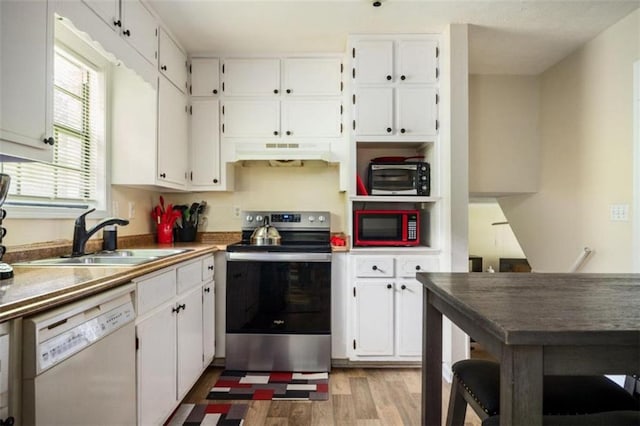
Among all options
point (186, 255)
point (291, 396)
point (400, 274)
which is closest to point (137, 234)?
point (186, 255)

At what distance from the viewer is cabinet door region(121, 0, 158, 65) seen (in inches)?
79.2

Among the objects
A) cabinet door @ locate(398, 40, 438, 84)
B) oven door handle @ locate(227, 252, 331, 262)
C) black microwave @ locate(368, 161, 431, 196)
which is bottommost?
oven door handle @ locate(227, 252, 331, 262)

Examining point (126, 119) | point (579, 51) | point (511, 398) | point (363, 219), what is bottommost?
point (511, 398)

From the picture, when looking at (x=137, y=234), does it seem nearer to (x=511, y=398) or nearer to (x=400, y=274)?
(x=400, y=274)

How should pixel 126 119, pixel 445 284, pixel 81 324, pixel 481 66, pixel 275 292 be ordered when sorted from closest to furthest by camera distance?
pixel 81 324 < pixel 445 284 < pixel 126 119 < pixel 275 292 < pixel 481 66

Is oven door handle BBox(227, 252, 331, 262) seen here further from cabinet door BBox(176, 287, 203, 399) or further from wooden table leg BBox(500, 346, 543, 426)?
wooden table leg BBox(500, 346, 543, 426)

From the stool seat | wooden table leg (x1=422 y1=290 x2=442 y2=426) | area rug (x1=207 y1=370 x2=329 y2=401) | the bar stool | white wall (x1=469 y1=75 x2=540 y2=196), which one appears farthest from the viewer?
white wall (x1=469 y1=75 x2=540 y2=196)

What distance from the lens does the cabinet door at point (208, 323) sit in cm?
245

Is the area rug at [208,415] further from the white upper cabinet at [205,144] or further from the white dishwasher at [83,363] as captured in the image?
the white upper cabinet at [205,144]

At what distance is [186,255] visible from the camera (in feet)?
6.95

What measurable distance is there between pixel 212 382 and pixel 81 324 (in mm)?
1578

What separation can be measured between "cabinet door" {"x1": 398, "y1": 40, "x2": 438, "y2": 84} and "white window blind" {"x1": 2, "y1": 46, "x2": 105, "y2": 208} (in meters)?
2.13

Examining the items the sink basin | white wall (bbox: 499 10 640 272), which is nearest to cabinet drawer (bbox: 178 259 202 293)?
the sink basin

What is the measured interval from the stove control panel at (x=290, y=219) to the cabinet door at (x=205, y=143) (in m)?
0.43
